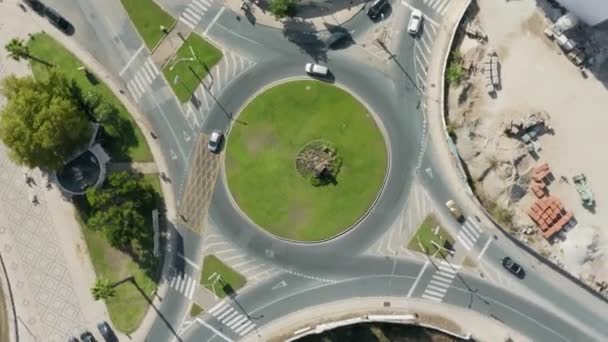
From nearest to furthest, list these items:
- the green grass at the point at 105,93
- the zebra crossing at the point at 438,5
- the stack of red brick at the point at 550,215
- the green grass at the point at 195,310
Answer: the stack of red brick at the point at 550,215 → the zebra crossing at the point at 438,5 → the green grass at the point at 195,310 → the green grass at the point at 105,93

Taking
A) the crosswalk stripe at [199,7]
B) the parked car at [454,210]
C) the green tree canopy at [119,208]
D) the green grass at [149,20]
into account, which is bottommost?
the green tree canopy at [119,208]

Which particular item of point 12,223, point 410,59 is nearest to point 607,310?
point 410,59

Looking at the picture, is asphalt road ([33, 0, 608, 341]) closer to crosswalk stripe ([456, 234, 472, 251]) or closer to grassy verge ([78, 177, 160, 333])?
crosswalk stripe ([456, 234, 472, 251])

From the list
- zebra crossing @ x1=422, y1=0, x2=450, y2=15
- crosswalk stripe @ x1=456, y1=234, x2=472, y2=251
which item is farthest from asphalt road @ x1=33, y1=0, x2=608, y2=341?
crosswalk stripe @ x1=456, y1=234, x2=472, y2=251

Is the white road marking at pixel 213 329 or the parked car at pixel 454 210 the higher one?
the parked car at pixel 454 210

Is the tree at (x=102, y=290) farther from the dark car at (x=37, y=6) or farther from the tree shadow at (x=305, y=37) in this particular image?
the tree shadow at (x=305, y=37)

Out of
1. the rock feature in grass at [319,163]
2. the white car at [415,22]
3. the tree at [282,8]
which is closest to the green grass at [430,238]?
the rock feature in grass at [319,163]

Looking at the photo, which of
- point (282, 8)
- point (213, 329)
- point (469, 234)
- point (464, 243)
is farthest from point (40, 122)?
point (469, 234)

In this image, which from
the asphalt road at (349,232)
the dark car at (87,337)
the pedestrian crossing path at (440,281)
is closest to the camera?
the asphalt road at (349,232)
